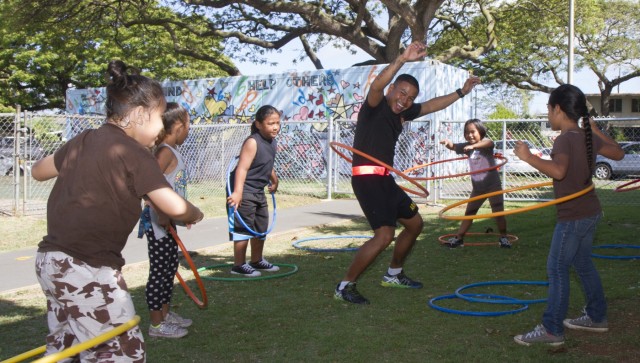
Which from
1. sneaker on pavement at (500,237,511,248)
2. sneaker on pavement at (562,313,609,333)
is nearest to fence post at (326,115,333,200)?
sneaker on pavement at (500,237,511,248)

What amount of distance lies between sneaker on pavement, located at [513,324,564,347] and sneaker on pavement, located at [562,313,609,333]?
1.31ft

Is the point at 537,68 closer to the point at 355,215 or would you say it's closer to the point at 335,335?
the point at 355,215

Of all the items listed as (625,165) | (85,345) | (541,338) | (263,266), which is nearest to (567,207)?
(541,338)

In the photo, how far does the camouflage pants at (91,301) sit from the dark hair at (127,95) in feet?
2.38

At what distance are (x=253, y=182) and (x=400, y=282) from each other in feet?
6.61

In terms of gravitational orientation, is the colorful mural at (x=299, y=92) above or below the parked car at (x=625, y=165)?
above

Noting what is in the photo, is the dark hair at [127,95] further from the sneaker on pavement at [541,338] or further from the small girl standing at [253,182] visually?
the small girl standing at [253,182]

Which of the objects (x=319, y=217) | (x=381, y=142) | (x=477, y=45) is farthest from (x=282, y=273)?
(x=477, y=45)

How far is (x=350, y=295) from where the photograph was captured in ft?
19.9

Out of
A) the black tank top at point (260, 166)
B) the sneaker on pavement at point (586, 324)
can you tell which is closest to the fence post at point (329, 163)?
the black tank top at point (260, 166)

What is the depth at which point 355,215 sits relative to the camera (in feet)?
44.0

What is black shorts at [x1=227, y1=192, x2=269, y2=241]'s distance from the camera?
7.32 meters

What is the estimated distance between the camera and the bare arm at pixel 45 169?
335 centimetres

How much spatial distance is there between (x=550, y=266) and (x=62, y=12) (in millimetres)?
22907
